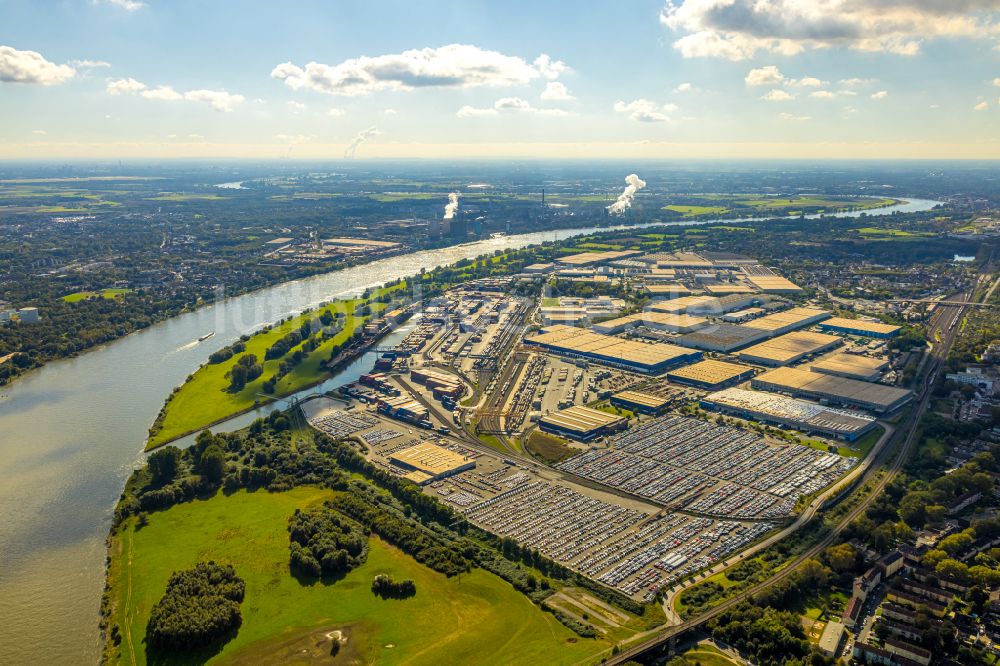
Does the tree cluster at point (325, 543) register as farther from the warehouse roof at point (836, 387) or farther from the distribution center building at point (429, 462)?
the warehouse roof at point (836, 387)

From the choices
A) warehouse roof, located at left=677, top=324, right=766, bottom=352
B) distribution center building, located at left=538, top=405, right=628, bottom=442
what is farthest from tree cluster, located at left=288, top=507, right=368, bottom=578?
warehouse roof, located at left=677, top=324, right=766, bottom=352

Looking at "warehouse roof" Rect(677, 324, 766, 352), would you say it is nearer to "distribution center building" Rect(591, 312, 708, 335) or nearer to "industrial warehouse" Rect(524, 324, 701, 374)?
"industrial warehouse" Rect(524, 324, 701, 374)

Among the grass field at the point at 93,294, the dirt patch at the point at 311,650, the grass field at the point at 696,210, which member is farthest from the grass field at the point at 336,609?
the grass field at the point at 696,210

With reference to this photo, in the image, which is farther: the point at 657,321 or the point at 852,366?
the point at 657,321

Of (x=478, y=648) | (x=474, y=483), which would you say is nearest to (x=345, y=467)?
(x=474, y=483)

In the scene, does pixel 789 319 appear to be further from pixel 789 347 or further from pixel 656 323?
pixel 656 323

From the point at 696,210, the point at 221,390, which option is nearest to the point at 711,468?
the point at 221,390
